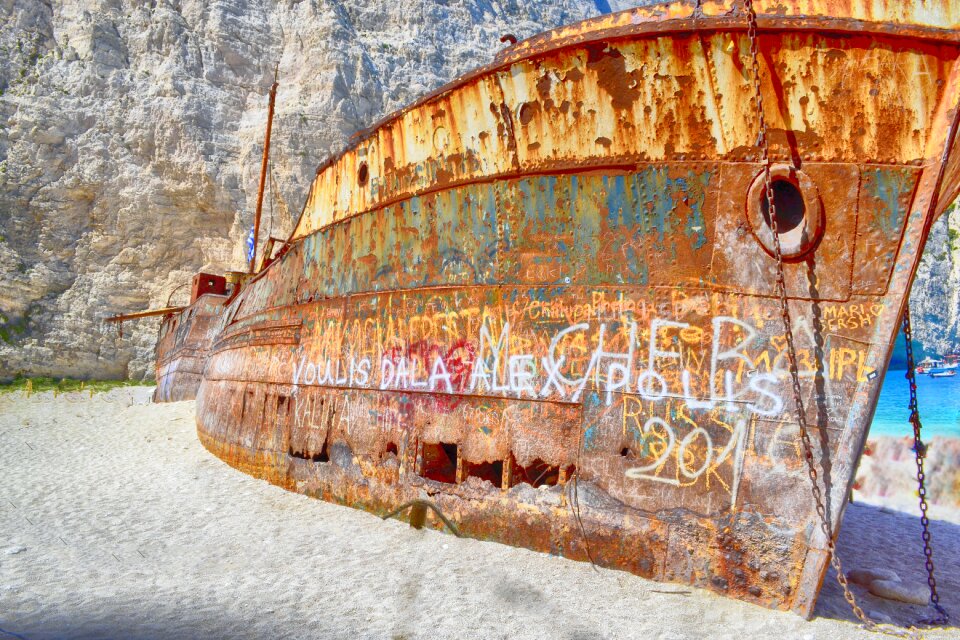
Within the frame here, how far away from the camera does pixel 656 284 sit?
11.8 feet

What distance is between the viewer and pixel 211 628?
2947 mm

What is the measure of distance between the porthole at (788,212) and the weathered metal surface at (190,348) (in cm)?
1068

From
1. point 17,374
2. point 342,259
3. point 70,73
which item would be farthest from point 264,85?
point 342,259

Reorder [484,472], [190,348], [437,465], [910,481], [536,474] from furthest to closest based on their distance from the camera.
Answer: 1. [190,348]
2. [910,481]
3. [437,465]
4. [484,472]
5. [536,474]

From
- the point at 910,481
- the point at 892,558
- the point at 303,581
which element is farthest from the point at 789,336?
the point at 910,481

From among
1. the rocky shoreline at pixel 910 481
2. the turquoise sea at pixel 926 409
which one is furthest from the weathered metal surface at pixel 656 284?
the turquoise sea at pixel 926 409

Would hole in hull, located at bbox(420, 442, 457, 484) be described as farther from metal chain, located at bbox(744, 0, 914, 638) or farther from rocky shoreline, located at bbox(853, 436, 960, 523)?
rocky shoreline, located at bbox(853, 436, 960, 523)

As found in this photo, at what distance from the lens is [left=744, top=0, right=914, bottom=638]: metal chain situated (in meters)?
3.03

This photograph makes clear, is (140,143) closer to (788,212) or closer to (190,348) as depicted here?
(190,348)

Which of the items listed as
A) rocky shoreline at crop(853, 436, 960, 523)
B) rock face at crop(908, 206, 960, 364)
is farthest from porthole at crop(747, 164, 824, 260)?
rock face at crop(908, 206, 960, 364)

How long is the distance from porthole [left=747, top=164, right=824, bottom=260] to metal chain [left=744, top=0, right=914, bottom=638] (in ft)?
0.13

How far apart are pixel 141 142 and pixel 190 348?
41.4 feet

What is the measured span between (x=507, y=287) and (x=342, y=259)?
208 cm

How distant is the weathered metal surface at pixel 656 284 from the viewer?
3.13m
